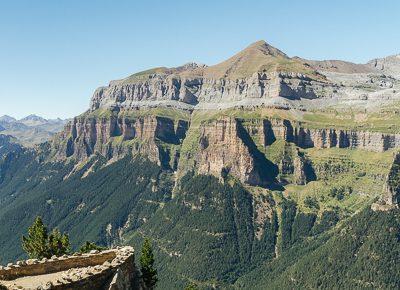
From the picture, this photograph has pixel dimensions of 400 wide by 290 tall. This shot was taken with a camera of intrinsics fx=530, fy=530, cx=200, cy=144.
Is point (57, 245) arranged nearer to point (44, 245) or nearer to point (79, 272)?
point (44, 245)

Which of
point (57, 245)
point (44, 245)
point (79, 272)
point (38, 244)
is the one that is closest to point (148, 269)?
point (57, 245)

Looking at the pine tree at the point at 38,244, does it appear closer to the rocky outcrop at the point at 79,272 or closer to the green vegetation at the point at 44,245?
the green vegetation at the point at 44,245

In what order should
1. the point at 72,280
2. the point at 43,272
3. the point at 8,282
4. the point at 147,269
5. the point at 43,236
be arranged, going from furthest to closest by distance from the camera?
the point at 43,236 < the point at 147,269 < the point at 43,272 < the point at 8,282 < the point at 72,280

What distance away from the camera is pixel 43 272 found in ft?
217

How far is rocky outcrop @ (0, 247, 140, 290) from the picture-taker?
56.2 m

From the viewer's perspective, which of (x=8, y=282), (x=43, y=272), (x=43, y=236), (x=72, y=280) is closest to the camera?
(x=72, y=280)

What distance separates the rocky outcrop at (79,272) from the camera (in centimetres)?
5618

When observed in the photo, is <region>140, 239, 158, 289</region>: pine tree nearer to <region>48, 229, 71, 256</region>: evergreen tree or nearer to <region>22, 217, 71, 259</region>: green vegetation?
<region>48, 229, 71, 256</region>: evergreen tree

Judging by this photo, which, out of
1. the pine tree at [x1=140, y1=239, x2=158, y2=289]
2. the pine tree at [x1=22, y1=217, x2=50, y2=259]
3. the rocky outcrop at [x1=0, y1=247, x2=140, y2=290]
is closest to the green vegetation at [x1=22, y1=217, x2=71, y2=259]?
the pine tree at [x1=22, y1=217, x2=50, y2=259]

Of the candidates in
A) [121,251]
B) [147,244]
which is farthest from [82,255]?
[147,244]

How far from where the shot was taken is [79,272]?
5875 cm

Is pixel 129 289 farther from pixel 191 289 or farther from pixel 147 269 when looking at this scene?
pixel 191 289

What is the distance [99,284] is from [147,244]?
209 ft

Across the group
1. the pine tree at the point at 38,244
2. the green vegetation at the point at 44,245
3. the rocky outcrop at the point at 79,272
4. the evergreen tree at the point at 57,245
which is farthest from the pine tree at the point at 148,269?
the rocky outcrop at the point at 79,272
